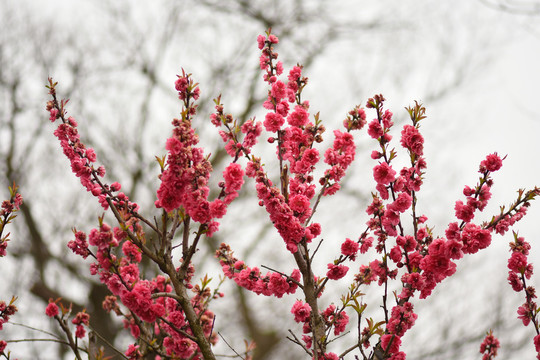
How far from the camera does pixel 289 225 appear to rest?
2.33 meters

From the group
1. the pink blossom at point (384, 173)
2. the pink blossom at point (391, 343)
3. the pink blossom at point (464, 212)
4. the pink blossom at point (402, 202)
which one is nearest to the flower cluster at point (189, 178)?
the pink blossom at point (384, 173)

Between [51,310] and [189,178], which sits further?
[51,310]

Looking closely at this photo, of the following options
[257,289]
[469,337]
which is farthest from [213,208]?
[469,337]

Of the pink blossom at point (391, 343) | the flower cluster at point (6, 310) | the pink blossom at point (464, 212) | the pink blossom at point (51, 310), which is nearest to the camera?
the pink blossom at point (391, 343)

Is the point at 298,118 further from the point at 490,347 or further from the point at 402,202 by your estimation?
the point at 490,347

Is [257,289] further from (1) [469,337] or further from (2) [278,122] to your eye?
(1) [469,337]

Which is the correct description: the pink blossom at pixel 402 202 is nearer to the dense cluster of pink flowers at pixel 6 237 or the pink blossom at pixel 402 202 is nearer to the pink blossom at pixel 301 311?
the pink blossom at pixel 301 311

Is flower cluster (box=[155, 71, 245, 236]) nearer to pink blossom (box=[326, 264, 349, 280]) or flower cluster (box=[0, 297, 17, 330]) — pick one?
pink blossom (box=[326, 264, 349, 280])

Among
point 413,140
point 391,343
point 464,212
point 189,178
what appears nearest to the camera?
point 189,178

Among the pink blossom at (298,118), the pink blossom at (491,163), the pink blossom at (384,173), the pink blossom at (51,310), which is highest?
the pink blossom at (298,118)

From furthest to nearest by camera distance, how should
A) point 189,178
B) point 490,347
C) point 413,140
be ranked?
point 490,347 → point 413,140 → point 189,178

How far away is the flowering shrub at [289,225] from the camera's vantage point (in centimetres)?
216

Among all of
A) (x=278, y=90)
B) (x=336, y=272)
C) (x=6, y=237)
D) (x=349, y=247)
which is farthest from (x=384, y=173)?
(x=6, y=237)

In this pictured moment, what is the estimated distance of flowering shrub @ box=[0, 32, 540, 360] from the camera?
7.09 feet
